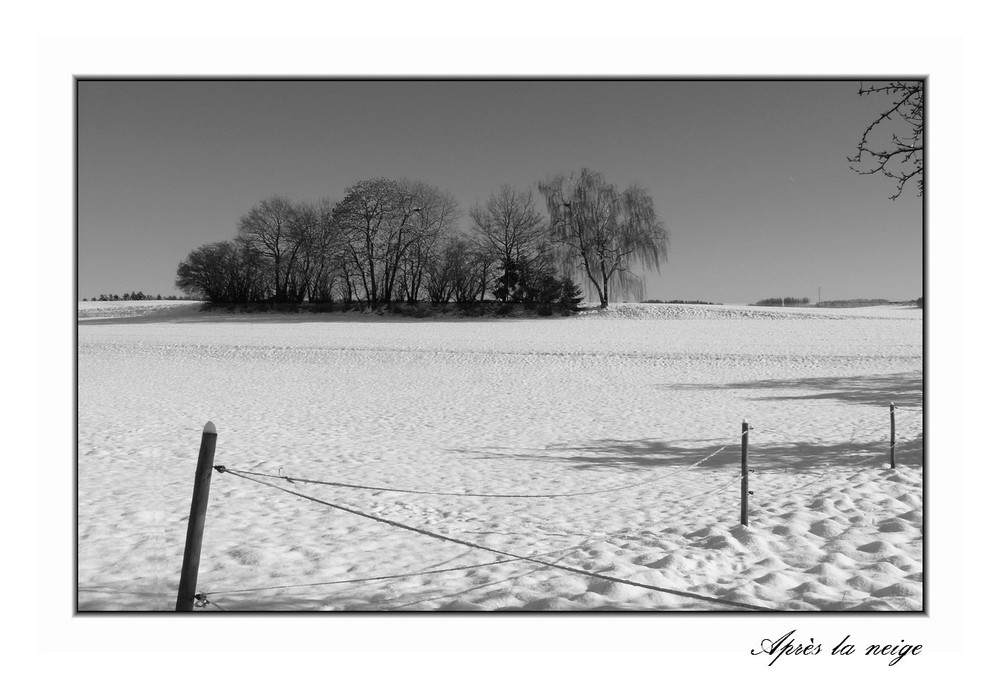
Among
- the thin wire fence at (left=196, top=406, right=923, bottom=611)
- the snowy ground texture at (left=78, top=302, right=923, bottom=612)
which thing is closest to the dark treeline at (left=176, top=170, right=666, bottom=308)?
the snowy ground texture at (left=78, top=302, right=923, bottom=612)

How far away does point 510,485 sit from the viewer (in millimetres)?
7465

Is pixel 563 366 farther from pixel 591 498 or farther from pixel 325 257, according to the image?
pixel 325 257

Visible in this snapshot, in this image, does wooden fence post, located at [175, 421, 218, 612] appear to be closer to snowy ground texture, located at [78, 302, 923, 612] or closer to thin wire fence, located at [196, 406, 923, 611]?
thin wire fence, located at [196, 406, 923, 611]

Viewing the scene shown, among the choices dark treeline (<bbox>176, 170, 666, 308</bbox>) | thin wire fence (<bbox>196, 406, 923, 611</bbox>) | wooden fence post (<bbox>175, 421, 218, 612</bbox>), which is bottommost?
thin wire fence (<bbox>196, 406, 923, 611</bbox>)


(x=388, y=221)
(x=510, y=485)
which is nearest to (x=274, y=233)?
(x=388, y=221)

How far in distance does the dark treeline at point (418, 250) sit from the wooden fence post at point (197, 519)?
36.0 m

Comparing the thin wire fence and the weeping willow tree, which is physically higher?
the weeping willow tree

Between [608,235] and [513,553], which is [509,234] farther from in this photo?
[513,553]

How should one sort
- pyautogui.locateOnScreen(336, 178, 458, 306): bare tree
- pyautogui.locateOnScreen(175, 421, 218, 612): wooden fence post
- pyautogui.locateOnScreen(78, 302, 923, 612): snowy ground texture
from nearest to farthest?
pyautogui.locateOnScreen(175, 421, 218, 612): wooden fence post → pyautogui.locateOnScreen(78, 302, 923, 612): snowy ground texture → pyautogui.locateOnScreen(336, 178, 458, 306): bare tree

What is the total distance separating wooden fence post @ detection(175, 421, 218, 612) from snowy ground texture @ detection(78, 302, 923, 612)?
A: 733 mm

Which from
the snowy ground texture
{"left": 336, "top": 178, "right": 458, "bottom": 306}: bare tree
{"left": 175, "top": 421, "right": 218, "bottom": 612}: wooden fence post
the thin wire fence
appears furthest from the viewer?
{"left": 336, "top": 178, "right": 458, "bottom": 306}: bare tree

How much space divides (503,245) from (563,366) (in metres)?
22.1

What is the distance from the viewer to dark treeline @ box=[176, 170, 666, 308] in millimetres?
38562
